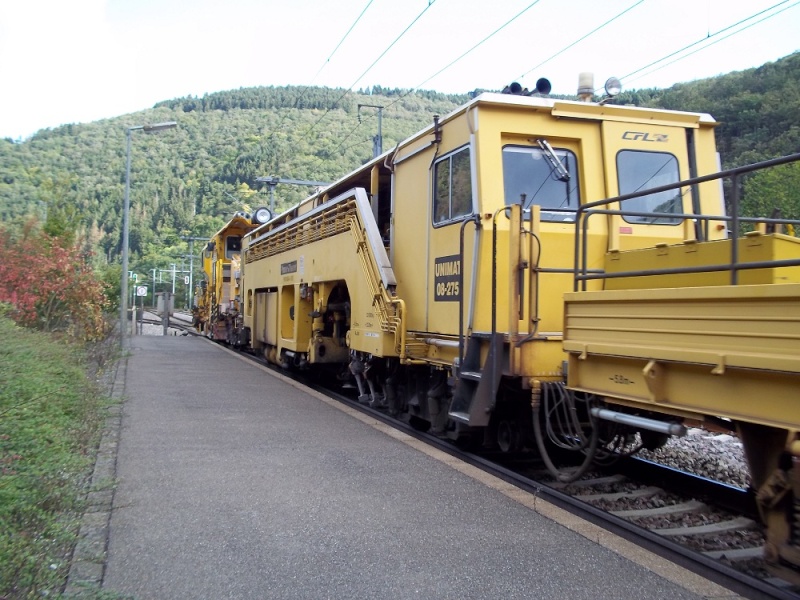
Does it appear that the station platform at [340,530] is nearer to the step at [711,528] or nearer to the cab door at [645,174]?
the step at [711,528]

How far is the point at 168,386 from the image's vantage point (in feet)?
41.0

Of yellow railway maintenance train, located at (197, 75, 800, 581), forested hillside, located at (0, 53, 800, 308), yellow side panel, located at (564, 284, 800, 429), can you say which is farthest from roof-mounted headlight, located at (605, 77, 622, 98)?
forested hillside, located at (0, 53, 800, 308)

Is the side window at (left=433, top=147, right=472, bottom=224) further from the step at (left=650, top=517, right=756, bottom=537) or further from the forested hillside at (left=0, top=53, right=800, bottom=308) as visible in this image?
the forested hillside at (left=0, top=53, right=800, bottom=308)

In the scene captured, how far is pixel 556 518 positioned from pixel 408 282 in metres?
4.11

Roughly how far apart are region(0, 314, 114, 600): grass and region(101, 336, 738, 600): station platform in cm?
34

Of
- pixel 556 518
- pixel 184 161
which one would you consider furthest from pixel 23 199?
pixel 184 161

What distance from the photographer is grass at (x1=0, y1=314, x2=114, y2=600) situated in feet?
11.9

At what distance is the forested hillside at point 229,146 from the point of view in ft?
82.9

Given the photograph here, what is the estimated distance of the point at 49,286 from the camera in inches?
560

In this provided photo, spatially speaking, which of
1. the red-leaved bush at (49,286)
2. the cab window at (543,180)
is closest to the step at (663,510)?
the cab window at (543,180)

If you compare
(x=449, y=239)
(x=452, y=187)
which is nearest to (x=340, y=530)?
(x=449, y=239)

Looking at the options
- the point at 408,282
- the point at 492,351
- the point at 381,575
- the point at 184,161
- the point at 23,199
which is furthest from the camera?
the point at 184,161

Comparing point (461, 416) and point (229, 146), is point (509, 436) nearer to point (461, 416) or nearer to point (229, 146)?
point (461, 416)

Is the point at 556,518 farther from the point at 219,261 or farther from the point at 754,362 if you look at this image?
the point at 219,261
